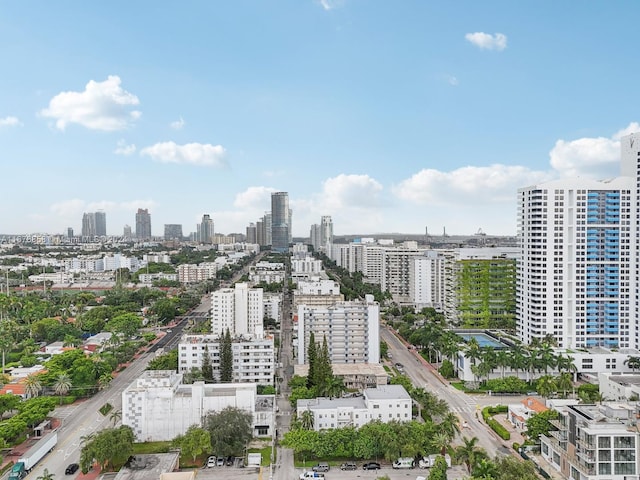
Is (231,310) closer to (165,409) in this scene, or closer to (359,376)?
(359,376)

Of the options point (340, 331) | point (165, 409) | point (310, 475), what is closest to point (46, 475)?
point (165, 409)

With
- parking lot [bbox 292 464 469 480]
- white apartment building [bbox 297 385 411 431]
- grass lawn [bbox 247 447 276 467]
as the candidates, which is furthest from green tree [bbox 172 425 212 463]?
white apartment building [bbox 297 385 411 431]

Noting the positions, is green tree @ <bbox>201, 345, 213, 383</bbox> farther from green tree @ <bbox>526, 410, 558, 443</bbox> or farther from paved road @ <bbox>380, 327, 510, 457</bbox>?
green tree @ <bbox>526, 410, 558, 443</bbox>

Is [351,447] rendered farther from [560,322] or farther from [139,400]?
[560,322]


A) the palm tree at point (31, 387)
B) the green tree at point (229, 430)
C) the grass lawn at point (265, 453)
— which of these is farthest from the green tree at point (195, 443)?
the palm tree at point (31, 387)

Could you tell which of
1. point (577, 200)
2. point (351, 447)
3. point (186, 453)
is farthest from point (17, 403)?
point (577, 200)

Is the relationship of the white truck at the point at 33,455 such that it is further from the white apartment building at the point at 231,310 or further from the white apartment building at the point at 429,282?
the white apartment building at the point at 429,282
